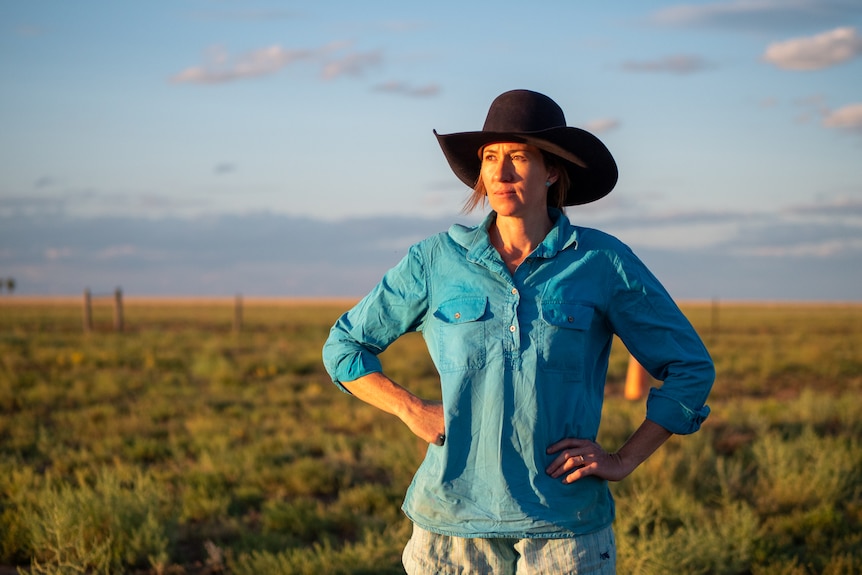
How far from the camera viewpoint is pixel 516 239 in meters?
2.55

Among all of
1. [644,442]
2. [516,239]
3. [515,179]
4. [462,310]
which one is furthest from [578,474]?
[515,179]

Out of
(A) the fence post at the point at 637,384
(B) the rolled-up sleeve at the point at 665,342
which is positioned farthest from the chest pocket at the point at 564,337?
(A) the fence post at the point at 637,384

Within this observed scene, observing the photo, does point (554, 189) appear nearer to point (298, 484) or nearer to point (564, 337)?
point (564, 337)

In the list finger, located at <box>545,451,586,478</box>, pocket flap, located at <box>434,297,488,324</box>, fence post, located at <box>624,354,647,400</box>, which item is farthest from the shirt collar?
fence post, located at <box>624,354,647,400</box>

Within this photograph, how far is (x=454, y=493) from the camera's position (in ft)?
→ 7.99

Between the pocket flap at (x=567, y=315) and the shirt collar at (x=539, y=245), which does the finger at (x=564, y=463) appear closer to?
the pocket flap at (x=567, y=315)

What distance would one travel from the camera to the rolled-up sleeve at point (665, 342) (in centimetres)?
248

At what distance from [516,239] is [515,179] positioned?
168 mm

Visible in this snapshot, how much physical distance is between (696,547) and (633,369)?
9011 mm

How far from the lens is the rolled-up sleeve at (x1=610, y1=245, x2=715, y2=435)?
8.13 feet

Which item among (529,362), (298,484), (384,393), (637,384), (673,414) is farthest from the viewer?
(637,384)

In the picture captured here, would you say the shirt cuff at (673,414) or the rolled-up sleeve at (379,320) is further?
the rolled-up sleeve at (379,320)

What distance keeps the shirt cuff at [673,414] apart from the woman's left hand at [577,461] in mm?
201

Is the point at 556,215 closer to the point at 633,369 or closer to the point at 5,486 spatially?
the point at 5,486
